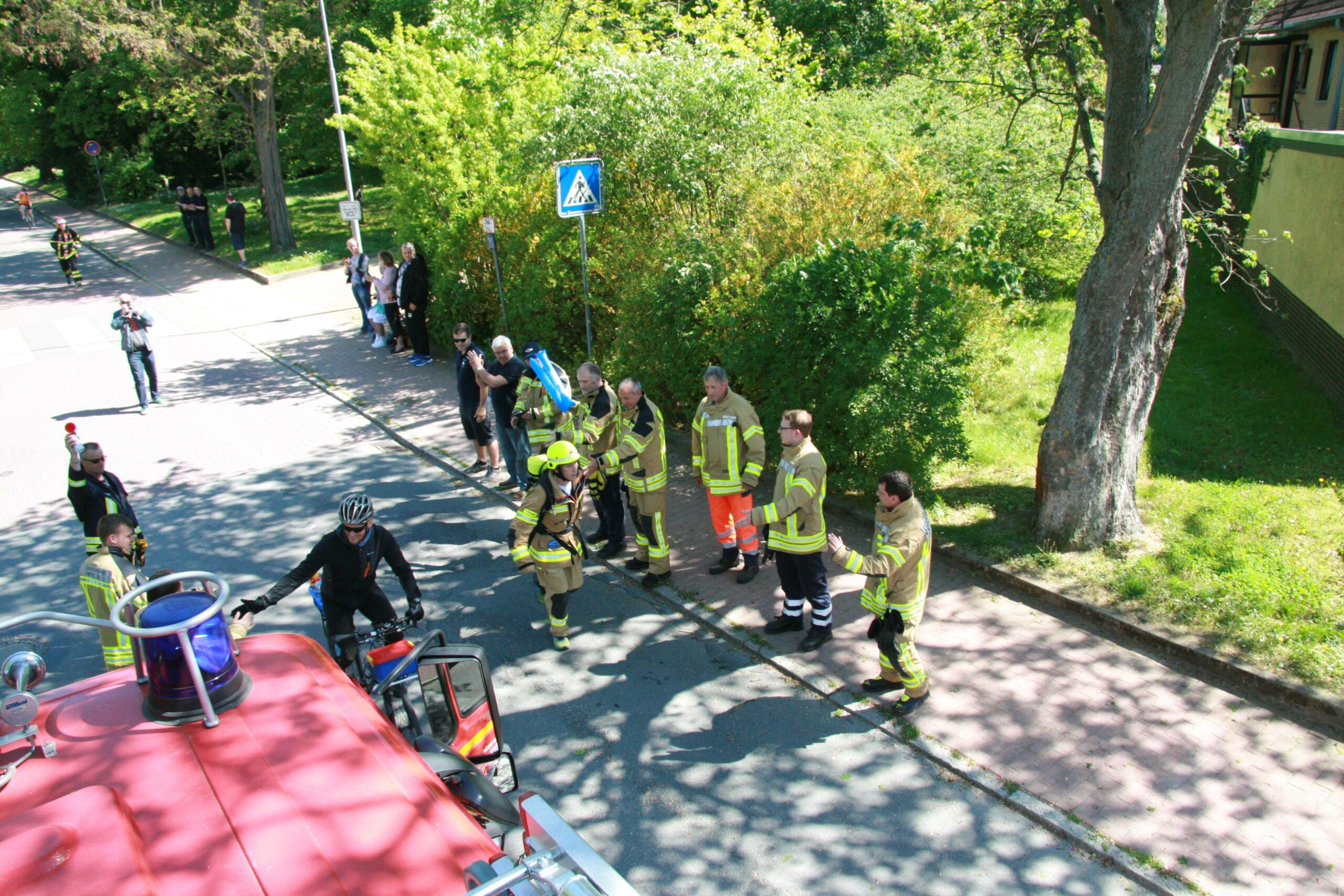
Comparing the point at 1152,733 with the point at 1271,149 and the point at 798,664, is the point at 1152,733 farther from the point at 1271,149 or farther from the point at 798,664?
the point at 1271,149

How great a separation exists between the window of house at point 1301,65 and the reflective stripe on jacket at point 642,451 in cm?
2083

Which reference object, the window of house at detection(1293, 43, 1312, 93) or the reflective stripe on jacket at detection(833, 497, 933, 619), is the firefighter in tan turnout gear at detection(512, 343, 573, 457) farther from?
the window of house at detection(1293, 43, 1312, 93)

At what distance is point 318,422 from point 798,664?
27.8 ft

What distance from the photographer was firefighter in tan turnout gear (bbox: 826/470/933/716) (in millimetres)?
5777

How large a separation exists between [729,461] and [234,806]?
5194 mm

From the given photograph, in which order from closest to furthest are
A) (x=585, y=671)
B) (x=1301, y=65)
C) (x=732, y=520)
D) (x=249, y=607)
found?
(x=249, y=607) → (x=585, y=671) → (x=732, y=520) → (x=1301, y=65)

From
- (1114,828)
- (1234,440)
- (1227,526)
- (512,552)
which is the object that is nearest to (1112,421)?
(1227,526)

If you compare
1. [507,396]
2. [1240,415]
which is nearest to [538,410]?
[507,396]

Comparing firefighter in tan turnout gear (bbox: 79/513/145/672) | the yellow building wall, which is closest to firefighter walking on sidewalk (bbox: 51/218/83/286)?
firefighter in tan turnout gear (bbox: 79/513/145/672)

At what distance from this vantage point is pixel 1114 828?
16.7 feet

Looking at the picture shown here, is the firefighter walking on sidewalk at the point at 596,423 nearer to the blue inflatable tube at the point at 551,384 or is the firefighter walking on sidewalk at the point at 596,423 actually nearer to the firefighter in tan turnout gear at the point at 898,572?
the blue inflatable tube at the point at 551,384

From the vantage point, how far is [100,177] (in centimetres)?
3356

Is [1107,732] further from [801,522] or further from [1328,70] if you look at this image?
[1328,70]

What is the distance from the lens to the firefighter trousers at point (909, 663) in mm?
5926
